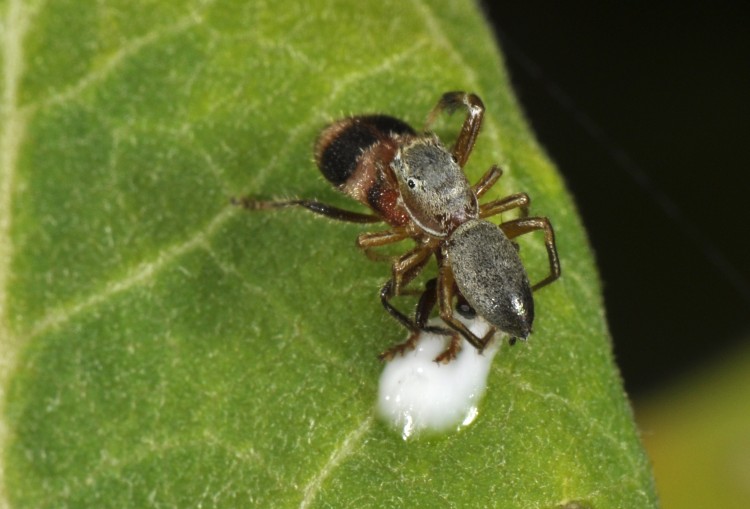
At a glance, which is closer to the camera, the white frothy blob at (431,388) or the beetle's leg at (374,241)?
the white frothy blob at (431,388)

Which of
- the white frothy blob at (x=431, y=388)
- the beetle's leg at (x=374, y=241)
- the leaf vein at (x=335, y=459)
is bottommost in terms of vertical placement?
the white frothy blob at (x=431, y=388)

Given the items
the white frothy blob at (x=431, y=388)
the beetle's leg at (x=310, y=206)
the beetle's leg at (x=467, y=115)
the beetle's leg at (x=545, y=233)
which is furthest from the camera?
the beetle's leg at (x=467, y=115)

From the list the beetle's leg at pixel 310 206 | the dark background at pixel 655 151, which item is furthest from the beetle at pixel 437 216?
the dark background at pixel 655 151

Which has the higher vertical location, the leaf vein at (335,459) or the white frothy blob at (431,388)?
the leaf vein at (335,459)

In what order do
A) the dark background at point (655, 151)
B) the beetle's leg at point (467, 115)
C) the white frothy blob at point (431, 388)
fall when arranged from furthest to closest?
the dark background at point (655, 151) → the beetle's leg at point (467, 115) → the white frothy blob at point (431, 388)

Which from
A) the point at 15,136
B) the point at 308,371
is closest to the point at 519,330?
the point at 308,371

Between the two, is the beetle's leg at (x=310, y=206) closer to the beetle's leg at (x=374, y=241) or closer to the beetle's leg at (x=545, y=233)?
the beetle's leg at (x=374, y=241)

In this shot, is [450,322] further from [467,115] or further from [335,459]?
[467,115]
